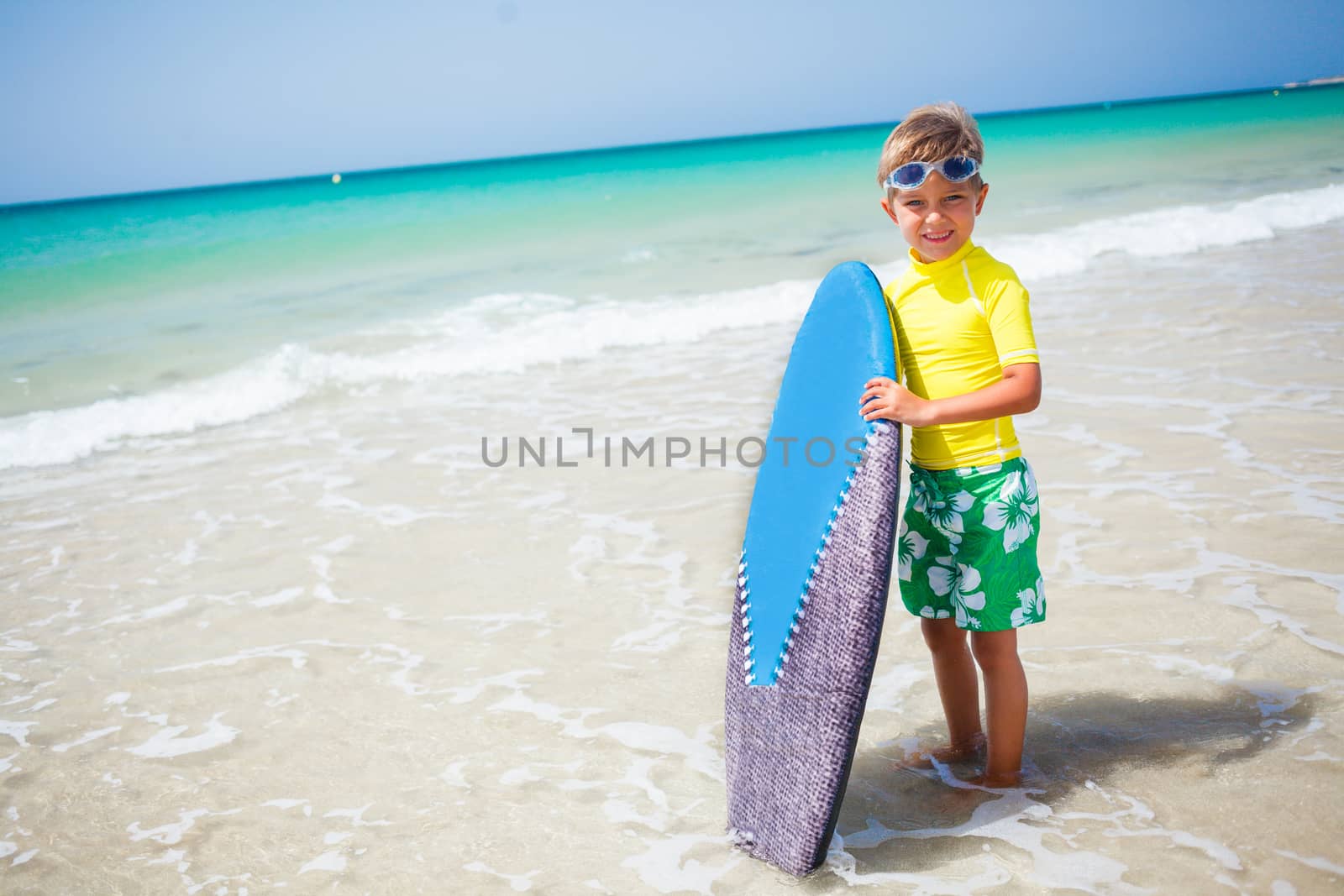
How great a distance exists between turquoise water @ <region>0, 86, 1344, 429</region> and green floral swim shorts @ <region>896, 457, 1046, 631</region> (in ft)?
28.3

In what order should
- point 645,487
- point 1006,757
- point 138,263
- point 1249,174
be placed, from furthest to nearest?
point 138,263, point 1249,174, point 645,487, point 1006,757

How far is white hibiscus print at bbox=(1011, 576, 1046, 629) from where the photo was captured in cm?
227

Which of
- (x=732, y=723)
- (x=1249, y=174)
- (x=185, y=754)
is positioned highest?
(x=1249, y=174)

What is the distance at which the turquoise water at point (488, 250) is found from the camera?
37.7 feet

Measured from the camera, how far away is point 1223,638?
3164 mm

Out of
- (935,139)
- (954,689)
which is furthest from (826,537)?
(935,139)

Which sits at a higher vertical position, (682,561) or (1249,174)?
(1249,174)

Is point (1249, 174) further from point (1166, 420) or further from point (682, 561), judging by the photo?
point (682, 561)


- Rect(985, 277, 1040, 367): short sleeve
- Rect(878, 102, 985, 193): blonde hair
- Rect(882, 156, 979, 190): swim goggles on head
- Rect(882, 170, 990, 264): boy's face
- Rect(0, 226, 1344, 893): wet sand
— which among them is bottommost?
Rect(0, 226, 1344, 893): wet sand

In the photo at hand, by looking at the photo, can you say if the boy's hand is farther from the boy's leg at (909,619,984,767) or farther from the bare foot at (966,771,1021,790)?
the bare foot at (966,771,1021,790)

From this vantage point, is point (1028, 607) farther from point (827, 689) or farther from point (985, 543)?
point (827, 689)

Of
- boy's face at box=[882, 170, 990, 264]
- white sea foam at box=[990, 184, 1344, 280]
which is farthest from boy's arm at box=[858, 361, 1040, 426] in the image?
white sea foam at box=[990, 184, 1344, 280]

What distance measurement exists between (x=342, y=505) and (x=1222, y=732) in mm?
4126

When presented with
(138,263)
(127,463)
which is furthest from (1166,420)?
(138,263)
